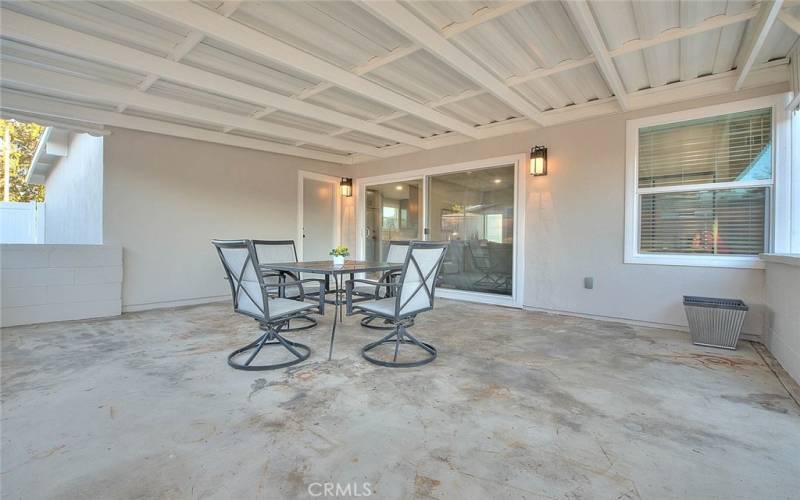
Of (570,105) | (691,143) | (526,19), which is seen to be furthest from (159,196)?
(691,143)

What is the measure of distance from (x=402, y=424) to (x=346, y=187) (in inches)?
224

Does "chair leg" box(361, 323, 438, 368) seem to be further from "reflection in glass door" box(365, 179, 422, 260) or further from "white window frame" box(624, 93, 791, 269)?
"reflection in glass door" box(365, 179, 422, 260)

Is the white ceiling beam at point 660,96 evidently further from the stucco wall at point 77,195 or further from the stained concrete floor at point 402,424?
the stucco wall at point 77,195

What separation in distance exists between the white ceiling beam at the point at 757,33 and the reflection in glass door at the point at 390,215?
4.03 meters

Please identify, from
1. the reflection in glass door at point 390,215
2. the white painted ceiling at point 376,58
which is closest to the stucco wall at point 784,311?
the white painted ceiling at point 376,58

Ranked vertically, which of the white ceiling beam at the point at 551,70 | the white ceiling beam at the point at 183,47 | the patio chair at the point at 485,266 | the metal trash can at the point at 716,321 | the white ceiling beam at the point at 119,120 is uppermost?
the white ceiling beam at the point at 551,70

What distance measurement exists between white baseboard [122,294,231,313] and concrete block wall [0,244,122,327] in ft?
0.64

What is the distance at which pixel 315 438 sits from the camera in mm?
1743

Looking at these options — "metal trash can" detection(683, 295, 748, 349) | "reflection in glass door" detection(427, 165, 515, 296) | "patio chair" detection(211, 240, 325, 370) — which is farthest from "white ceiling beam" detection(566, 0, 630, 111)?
"patio chair" detection(211, 240, 325, 370)

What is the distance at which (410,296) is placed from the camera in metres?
2.84

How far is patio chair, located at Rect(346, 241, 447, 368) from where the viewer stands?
2746mm

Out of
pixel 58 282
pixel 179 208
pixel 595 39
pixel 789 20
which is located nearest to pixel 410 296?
pixel 595 39

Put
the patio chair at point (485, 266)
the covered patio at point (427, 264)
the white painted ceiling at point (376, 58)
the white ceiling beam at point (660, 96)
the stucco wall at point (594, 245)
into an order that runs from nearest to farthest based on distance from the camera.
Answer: the covered patio at point (427, 264), the white painted ceiling at point (376, 58), the white ceiling beam at point (660, 96), the stucco wall at point (594, 245), the patio chair at point (485, 266)

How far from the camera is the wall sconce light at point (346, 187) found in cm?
704
